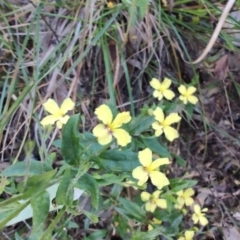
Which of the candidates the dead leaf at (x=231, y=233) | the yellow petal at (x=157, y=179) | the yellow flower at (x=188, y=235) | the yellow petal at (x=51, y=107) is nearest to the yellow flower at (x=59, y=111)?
the yellow petal at (x=51, y=107)

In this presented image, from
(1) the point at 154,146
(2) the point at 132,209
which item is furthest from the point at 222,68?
(2) the point at 132,209

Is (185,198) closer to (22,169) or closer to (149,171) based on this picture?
(149,171)

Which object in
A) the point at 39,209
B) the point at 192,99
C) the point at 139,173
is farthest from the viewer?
the point at 192,99

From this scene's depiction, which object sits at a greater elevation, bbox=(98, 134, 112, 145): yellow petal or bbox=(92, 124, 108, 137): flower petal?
bbox=(92, 124, 108, 137): flower petal

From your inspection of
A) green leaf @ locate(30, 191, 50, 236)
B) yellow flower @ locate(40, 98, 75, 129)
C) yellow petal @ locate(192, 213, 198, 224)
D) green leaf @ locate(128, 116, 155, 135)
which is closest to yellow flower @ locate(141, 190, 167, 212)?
yellow petal @ locate(192, 213, 198, 224)

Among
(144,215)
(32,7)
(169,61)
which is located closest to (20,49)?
(32,7)

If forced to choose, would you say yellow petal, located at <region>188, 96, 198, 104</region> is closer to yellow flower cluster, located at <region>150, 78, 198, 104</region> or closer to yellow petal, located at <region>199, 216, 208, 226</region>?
yellow flower cluster, located at <region>150, 78, 198, 104</region>

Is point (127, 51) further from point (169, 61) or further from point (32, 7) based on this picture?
point (32, 7)
